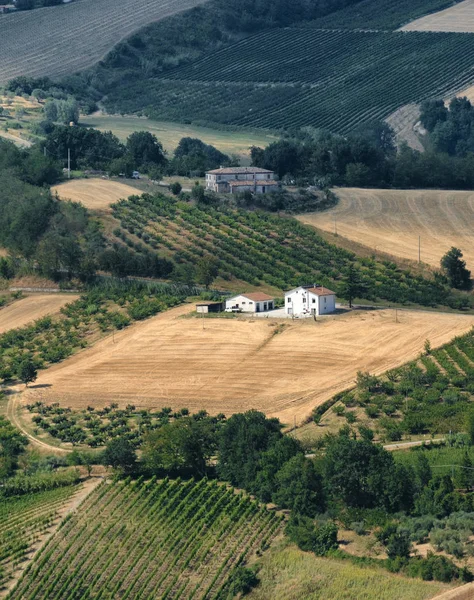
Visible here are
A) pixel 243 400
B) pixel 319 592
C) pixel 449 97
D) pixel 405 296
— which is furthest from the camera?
pixel 449 97

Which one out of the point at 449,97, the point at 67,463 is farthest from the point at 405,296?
the point at 449,97

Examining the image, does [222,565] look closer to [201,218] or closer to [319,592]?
[319,592]

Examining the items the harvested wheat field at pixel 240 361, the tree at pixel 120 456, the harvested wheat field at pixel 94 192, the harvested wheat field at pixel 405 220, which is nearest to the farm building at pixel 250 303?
the harvested wheat field at pixel 240 361

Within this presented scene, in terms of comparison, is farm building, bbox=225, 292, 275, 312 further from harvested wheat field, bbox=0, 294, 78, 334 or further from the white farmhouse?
harvested wheat field, bbox=0, 294, 78, 334

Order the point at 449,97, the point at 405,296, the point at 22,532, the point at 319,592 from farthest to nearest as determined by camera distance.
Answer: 1. the point at 449,97
2. the point at 405,296
3. the point at 22,532
4. the point at 319,592

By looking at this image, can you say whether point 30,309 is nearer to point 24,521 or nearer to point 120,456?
point 120,456

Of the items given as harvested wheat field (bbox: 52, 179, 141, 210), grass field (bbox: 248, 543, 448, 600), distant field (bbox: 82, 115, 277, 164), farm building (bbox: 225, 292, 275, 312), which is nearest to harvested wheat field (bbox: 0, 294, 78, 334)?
farm building (bbox: 225, 292, 275, 312)

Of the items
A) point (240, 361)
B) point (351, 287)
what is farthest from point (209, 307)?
point (240, 361)

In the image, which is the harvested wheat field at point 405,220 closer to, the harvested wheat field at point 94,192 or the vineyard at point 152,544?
the harvested wheat field at point 94,192
